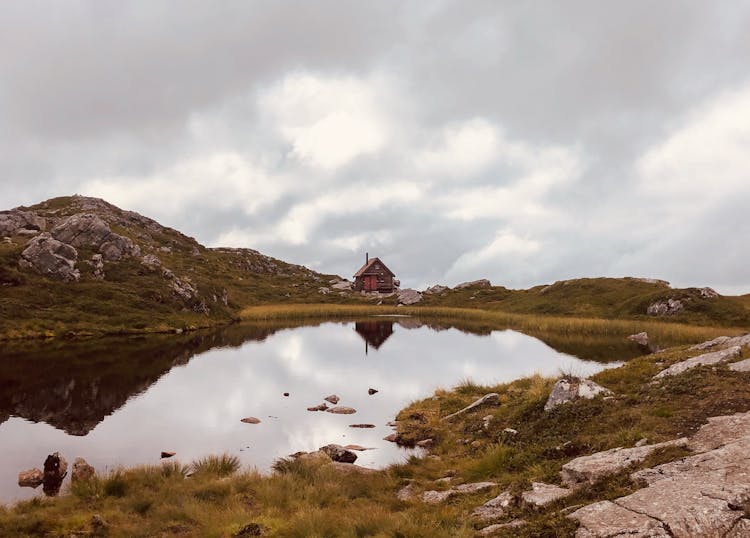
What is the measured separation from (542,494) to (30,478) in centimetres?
1718

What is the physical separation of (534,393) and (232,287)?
417ft

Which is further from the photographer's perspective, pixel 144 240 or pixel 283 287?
pixel 283 287

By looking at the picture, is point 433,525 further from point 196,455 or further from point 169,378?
point 169,378

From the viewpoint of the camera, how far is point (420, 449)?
2067cm

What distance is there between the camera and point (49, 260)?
69.1m

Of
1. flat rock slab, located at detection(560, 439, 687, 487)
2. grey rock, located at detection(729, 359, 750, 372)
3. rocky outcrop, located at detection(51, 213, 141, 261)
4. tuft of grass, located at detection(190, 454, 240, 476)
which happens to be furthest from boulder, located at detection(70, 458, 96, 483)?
rocky outcrop, located at detection(51, 213, 141, 261)

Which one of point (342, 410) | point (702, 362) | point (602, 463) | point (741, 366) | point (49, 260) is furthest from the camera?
point (49, 260)

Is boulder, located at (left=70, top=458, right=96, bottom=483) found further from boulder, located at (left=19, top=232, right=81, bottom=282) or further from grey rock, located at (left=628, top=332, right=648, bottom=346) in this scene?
boulder, located at (left=19, top=232, right=81, bottom=282)

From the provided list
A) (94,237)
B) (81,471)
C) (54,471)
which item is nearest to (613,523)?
(81,471)

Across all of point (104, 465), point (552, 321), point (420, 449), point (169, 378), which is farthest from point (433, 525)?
point (552, 321)

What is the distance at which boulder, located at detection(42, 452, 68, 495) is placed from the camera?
15.8 meters

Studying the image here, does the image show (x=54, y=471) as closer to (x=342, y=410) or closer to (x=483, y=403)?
(x=342, y=410)

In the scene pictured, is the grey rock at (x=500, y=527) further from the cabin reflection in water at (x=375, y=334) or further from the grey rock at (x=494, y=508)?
the cabin reflection in water at (x=375, y=334)

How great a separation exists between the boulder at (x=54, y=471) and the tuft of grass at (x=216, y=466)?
4.46 meters
